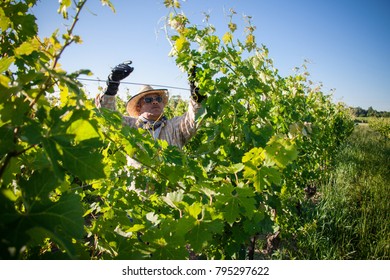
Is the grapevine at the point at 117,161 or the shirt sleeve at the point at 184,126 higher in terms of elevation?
the shirt sleeve at the point at 184,126

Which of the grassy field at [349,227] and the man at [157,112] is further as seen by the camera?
the grassy field at [349,227]

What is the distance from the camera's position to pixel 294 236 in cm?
408

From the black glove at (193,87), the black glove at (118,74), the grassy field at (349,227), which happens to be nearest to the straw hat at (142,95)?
the black glove at (118,74)

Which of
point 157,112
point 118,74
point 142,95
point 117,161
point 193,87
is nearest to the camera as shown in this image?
point 117,161

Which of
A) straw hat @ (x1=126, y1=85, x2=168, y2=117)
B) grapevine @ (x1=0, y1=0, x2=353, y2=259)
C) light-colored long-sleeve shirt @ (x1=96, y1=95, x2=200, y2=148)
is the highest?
straw hat @ (x1=126, y1=85, x2=168, y2=117)

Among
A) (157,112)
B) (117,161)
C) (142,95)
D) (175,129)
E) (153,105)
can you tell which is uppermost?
(142,95)

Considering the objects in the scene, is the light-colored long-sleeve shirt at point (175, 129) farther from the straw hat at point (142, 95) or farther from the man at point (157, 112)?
the straw hat at point (142, 95)

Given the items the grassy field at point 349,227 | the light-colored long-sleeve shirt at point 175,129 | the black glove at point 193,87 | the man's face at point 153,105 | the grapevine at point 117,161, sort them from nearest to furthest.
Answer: the grapevine at point 117,161 → the black glove at point 193,87 → the light-colored long-sleeve shirt at point 175,129 → the grassy field at point 349,227 → the man's face at point 153,105

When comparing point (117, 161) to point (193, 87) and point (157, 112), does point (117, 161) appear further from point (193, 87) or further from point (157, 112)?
point (157, 112)

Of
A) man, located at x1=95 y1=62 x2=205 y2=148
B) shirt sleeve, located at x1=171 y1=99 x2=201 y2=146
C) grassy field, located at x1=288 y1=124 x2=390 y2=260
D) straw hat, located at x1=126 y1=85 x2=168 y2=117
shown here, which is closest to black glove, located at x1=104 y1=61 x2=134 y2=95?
man, located at x1=95 y1=62 x2=205 y2=148

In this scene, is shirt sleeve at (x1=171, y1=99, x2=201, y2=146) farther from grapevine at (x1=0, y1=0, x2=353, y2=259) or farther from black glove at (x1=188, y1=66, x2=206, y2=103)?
grapevine at (x1=0, y1=0, x2=353, y2=259)

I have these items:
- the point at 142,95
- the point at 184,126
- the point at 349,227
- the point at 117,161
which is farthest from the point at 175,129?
the point at 349,227

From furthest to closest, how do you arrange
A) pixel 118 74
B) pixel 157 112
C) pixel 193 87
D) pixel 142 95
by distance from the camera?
1. pixel 142 95
2. pixel 157 112
3. pixel 118 74
4. pixel 193 87
